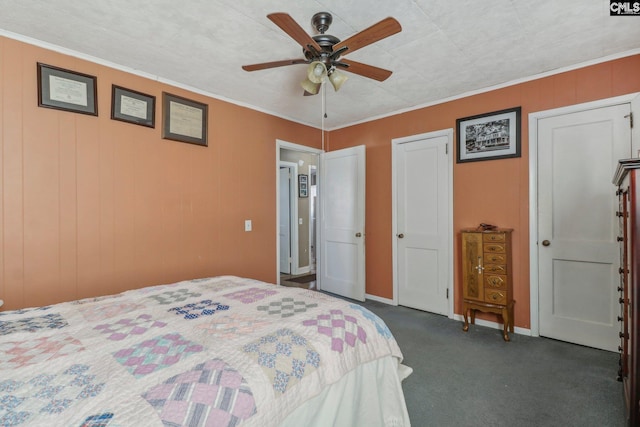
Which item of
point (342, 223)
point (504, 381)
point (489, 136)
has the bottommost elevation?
point (504, 381)

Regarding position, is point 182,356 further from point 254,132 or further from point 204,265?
point 254,132

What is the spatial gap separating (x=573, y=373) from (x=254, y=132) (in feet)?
11.8

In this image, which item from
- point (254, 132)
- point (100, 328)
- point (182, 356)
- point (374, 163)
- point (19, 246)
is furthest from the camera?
point (374, 163)

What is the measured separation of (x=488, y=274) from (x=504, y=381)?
1.00 metres

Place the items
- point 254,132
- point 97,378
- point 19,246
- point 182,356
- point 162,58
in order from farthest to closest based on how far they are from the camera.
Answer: point 254,132
point 162,58
point 19,246
point 182,356
point 97,378

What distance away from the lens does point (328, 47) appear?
1879 mm

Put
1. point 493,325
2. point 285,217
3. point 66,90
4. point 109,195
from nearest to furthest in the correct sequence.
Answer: point 66,90
point 109,195
point 493,325
point 285,217

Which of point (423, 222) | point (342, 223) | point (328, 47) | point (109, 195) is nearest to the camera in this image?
point (328, 47)

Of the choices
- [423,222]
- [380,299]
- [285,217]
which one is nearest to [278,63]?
[423,222]

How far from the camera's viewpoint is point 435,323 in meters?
3.24

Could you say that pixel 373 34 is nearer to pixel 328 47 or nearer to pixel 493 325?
pixel 328 47

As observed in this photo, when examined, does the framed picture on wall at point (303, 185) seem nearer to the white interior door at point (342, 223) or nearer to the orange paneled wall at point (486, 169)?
the white interior door at point (342, 223)

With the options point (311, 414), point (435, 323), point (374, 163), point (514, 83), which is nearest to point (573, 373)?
point (435, 323)

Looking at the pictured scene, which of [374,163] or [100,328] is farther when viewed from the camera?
[374,163]
